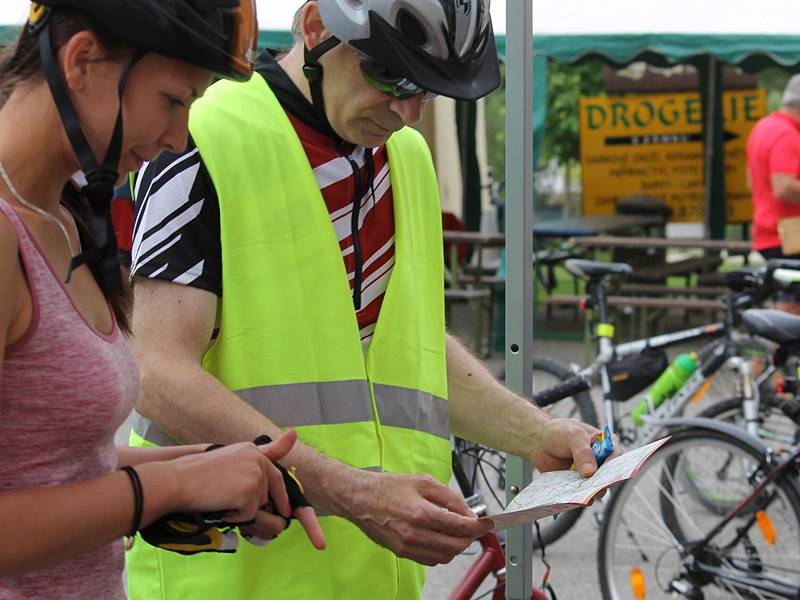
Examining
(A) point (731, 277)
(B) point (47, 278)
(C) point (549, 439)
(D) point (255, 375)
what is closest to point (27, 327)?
(B) point (47, 278)

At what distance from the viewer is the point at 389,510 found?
72.7 inches

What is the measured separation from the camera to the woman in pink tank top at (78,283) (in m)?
1.39

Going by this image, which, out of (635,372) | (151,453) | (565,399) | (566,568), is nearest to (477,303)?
(565,399)

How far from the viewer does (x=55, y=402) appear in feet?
4.67

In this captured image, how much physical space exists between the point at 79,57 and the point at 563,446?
3.84 feet

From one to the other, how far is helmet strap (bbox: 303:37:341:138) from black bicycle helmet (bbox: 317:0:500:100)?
0.19 ft

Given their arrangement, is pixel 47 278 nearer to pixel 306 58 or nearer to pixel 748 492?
pixel 306 58

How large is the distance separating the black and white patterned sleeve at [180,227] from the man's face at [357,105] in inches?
10.1

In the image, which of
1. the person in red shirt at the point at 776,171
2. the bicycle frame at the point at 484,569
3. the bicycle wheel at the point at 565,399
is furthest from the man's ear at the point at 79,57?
the person in red shirt at the point at 776,171

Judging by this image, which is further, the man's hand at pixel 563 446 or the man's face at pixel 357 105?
the man's hand at pixel 563 446

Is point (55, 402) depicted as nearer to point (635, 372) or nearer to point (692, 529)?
point (692, 529)

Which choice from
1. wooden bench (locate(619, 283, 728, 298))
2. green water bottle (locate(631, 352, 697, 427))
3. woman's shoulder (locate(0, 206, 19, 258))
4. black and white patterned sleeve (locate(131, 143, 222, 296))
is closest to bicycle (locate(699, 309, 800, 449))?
green water bottle (locate(631, 352, 697, 427))

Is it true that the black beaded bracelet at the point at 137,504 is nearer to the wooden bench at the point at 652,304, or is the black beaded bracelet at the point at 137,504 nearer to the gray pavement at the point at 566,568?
the gray pavement at the point at 566,568

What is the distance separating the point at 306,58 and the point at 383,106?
16 cm
